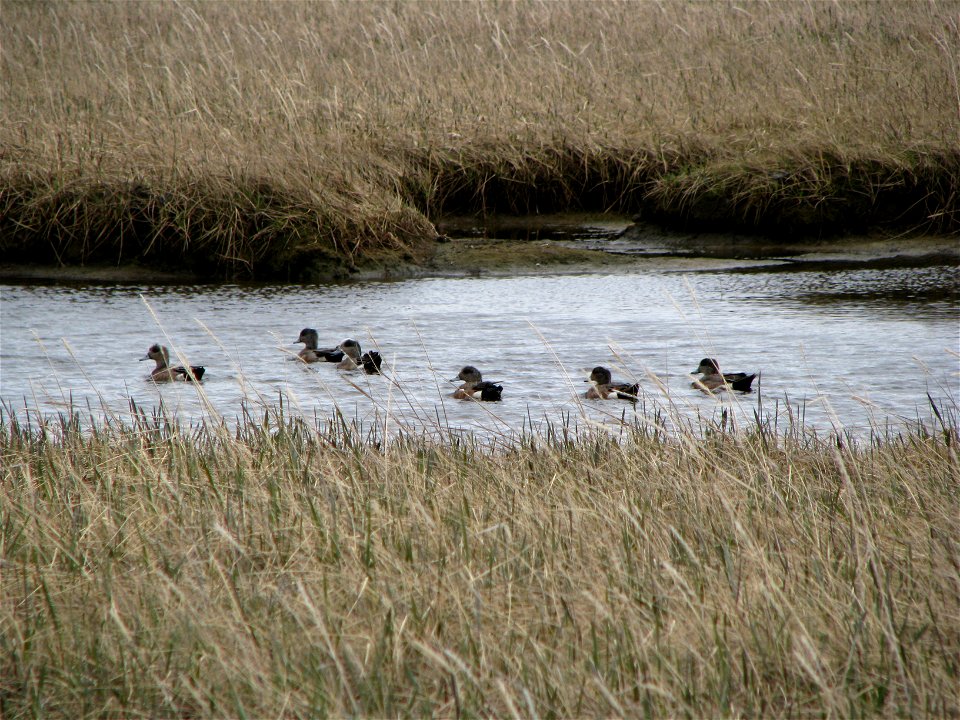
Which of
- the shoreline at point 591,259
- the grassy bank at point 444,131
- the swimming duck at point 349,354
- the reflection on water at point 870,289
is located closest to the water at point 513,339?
the reflection on water at point 870,289

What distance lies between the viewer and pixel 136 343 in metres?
8.44

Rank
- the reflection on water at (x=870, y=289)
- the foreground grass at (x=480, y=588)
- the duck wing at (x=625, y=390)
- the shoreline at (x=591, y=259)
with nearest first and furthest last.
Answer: the foreground grass at (x=480, y=588), the duck wing at (x=625, y=390), the reflection on water at (x=870, y=289), the shoreline at (x=591, y=259)

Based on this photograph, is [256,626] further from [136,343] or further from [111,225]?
[111,225]

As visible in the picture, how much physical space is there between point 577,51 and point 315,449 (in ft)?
41.6

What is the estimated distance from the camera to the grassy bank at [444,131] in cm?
1112

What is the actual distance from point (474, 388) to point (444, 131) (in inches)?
274

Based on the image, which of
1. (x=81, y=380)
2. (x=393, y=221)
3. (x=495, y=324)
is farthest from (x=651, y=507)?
(x=393, y=221)

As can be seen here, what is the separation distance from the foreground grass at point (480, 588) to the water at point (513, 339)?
1.31 metres

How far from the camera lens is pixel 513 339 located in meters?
8.40

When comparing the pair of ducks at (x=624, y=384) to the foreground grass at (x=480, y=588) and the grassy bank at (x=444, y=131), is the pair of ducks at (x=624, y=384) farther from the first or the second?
the grassy bank at (x=444, y=131)

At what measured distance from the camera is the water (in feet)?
21.3

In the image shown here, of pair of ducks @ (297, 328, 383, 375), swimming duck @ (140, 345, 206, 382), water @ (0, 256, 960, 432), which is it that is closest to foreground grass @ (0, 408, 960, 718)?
water @ (0, 256, 960, 432)

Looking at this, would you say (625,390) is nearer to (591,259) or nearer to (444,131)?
(591,259)

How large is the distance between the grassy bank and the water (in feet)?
3.03
